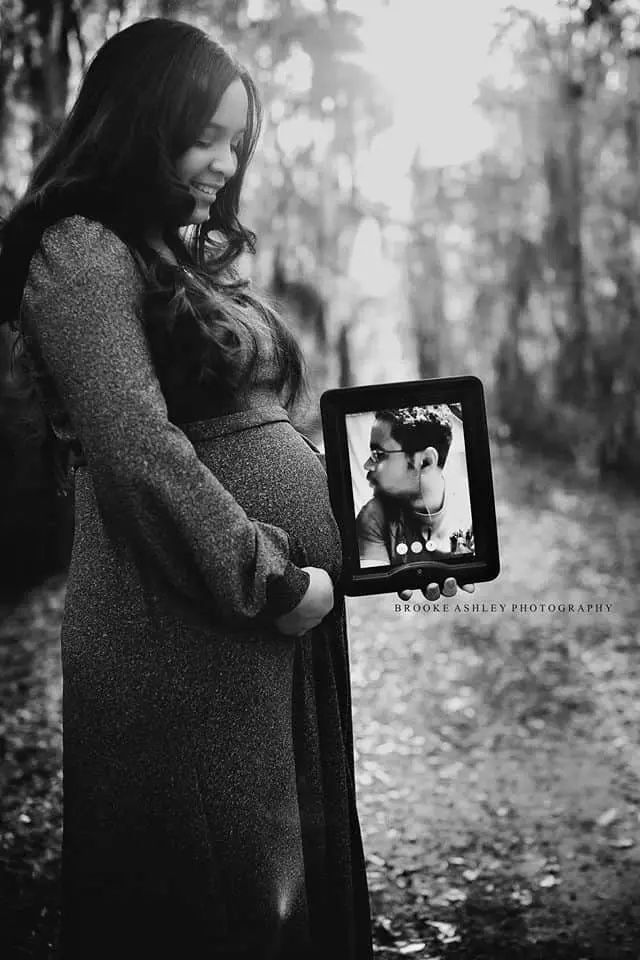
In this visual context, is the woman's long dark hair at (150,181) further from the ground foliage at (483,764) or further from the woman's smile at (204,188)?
the ground foliage at (483,764)

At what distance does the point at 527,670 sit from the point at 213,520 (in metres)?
4.25

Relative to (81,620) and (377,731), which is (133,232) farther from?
(377,731)

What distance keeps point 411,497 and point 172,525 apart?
482mm

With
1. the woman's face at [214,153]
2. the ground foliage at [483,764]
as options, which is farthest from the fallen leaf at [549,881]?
the woman's face at [214,153]

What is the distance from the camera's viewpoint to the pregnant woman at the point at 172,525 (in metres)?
1.22

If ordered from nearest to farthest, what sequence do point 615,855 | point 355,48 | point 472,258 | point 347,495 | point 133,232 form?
point 133,232
point 347,495
point 615,855
point 355,48
point 472,258

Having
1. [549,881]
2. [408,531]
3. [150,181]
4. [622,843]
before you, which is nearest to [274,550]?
[408,531]

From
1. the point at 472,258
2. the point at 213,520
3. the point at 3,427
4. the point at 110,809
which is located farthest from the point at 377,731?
the point at 472,258

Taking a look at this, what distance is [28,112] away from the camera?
14.6ft

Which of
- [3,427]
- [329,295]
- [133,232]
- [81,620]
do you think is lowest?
[81,620]

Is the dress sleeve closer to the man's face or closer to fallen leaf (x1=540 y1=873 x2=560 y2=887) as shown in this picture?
the man's face

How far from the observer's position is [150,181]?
1.30 metres

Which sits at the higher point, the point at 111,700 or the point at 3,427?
the point at 3,427

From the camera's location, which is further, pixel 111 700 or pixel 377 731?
pixel 377 731
